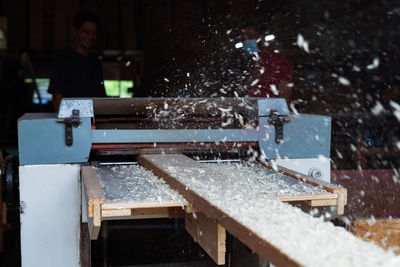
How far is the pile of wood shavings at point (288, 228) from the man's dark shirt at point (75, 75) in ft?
7.00

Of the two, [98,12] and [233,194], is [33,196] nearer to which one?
[233,194]

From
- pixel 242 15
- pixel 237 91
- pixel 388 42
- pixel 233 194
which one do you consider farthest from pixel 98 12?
pixel 233 194

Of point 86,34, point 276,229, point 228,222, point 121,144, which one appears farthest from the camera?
point 86,34

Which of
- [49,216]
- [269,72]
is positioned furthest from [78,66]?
[49,216]

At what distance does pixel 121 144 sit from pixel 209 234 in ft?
2.66

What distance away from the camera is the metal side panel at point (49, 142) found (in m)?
1.99

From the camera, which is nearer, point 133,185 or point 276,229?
point 276,229

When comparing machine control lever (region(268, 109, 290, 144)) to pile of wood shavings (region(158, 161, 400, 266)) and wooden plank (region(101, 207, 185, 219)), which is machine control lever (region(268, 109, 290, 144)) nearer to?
pile of wood shavings (region(158, 161, 400, 266))

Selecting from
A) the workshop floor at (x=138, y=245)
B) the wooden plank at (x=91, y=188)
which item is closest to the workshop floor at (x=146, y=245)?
the workshop floor at (x=138, y=245)

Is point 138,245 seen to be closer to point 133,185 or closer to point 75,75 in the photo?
point 75,75

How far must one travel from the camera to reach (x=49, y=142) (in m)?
2.02

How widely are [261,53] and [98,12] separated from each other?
3389 millimetres

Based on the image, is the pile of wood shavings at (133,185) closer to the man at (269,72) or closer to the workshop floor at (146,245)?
the workshop floor at (146,245)

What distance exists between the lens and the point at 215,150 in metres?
2.20
